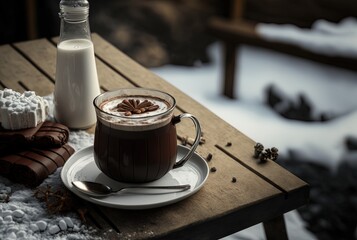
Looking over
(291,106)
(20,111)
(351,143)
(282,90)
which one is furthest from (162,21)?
(20,111)

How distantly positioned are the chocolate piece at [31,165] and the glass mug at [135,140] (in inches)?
4.2

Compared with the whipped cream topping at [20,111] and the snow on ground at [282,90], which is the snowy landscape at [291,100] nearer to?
the snow on ground at [282,90]

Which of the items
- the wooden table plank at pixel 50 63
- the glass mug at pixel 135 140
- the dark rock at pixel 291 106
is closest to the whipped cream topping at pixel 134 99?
the glass mug at pixel 135 140

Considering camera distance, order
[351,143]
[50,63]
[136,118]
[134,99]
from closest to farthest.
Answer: [136,118]
[134,99]
[50,63]
[351,143]

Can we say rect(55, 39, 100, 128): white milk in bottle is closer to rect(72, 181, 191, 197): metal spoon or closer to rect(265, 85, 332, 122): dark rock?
rect(72, 181, 191, 197): metal spoon

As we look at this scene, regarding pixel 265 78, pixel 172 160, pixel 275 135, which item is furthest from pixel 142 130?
pixel 265 78

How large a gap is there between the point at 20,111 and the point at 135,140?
280 mm

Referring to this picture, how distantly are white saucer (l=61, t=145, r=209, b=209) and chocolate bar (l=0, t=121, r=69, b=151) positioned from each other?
0.05 m

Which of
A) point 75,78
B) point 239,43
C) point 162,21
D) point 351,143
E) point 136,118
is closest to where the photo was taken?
point 136,118

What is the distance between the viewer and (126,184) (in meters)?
1.20

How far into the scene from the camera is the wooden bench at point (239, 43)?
9.70 feet

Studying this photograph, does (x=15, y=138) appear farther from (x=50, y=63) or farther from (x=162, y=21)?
(x=162, y=21)

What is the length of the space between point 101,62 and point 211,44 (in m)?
2.13

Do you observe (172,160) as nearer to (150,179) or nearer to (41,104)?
(150,179)
